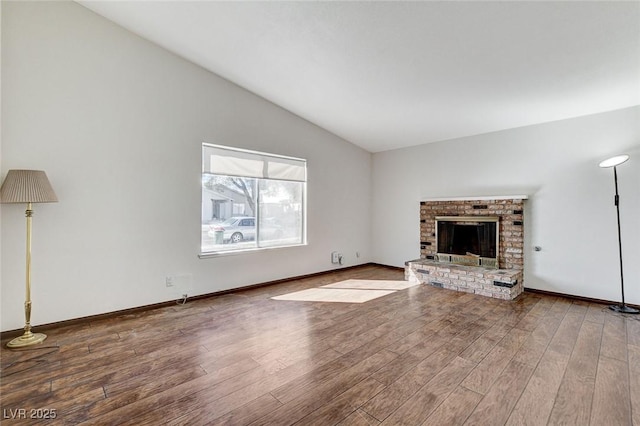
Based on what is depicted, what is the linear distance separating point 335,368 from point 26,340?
278 centimetres

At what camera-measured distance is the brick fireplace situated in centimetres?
399

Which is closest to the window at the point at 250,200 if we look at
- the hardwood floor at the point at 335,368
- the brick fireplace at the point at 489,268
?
the hardwood floor at the point at 335,368

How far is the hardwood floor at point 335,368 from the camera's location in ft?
5.60

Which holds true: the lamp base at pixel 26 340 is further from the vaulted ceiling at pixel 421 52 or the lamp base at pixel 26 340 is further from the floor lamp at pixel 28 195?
the vaulted ceiling at pixel 421 52

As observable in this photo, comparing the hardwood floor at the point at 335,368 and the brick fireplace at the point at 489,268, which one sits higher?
the brick fireplace at the point at 489,268

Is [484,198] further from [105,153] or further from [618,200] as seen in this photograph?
[105,153]

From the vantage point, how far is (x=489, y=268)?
4398 millimetres

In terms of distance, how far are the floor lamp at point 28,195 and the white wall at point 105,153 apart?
0.28m

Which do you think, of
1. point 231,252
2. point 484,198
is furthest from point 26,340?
point 484,198

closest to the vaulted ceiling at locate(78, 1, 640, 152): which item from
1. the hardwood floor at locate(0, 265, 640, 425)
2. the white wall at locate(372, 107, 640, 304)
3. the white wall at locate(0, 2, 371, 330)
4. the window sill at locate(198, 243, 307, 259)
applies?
the white wall at locate(372, 107, 640, 304)

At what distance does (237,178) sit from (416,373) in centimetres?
346

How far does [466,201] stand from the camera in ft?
15.8

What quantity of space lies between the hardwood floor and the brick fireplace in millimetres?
587

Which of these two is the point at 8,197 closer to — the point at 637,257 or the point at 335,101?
the point at 335,101
